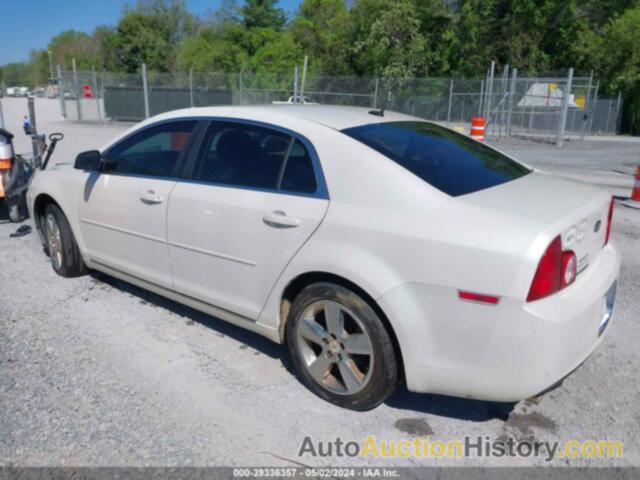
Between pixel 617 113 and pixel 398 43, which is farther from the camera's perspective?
pixel 398 43

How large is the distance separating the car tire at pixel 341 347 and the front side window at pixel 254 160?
2.10 ft

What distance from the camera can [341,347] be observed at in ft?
9.84

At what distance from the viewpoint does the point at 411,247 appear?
8.56 feet

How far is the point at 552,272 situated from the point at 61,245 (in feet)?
13.4

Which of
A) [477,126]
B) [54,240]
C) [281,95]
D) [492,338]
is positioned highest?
[281,95]

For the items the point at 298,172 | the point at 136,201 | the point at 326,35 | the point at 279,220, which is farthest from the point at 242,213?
the point at 326,35

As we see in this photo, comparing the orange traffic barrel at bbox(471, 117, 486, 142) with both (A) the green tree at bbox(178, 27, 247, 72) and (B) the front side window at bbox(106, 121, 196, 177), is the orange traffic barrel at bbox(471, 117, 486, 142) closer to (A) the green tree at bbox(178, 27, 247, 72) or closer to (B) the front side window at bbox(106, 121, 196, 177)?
(B) the front side window at bbox(106, 121, 196, 177)

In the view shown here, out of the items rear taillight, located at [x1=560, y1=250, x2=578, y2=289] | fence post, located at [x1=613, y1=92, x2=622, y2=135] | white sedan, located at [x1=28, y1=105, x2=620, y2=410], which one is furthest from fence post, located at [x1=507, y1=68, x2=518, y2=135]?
rear taillight, located at [x1=560, y1=250, x2=578, y2=289]

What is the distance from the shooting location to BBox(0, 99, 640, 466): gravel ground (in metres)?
2.75

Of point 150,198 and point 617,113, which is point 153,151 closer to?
point 150,198

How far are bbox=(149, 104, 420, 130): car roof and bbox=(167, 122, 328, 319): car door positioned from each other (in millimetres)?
106

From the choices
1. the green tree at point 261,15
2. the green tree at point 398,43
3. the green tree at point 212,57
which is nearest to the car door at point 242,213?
the green tree at point 398,43

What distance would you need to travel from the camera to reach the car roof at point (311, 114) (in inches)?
130

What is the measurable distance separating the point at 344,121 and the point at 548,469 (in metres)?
2.18
